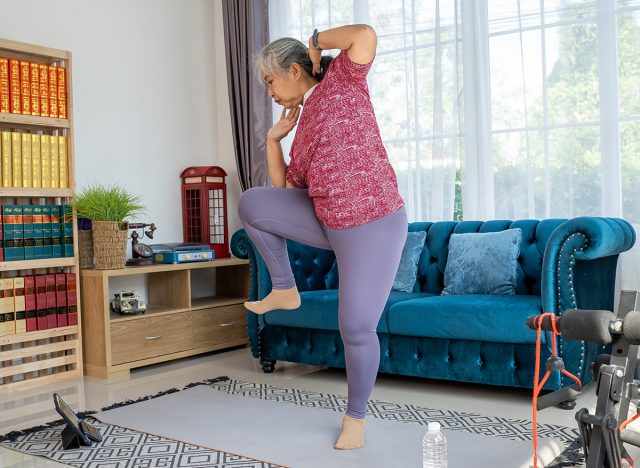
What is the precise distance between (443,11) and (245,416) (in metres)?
2.72

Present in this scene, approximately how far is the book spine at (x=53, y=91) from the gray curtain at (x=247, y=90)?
1.44 metres

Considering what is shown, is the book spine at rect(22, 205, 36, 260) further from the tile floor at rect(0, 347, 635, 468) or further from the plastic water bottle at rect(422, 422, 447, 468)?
the plastic water bottle at rect(422, 422, 447, 468)

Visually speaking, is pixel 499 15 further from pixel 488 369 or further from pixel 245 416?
pixel 245 416

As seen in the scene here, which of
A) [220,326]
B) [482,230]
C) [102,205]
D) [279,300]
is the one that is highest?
[102,205]

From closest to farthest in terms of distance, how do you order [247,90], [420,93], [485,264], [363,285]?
[363,285], [485,264], [420,93], [247,90]

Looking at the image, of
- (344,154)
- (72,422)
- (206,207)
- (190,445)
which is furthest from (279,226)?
(206,207)

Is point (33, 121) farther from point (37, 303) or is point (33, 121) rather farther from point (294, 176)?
point (294, 176)

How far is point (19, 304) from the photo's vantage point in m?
A: 4.02

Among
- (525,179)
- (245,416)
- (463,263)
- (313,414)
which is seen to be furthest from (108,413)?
(525,179)

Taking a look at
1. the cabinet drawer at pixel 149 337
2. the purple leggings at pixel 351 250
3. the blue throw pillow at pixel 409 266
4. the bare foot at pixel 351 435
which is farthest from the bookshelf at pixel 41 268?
Answer: the bare foot at pixel 351 435

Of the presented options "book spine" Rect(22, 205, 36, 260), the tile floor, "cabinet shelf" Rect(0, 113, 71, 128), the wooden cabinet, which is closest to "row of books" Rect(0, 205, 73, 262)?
"book spine" Rect(22, 205, 36, 260)

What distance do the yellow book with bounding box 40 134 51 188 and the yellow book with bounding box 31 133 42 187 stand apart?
0.02 metres

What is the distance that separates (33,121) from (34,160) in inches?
8.4

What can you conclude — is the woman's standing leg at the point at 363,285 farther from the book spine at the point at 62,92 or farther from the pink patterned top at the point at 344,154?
the book spine at the point at 62,92
